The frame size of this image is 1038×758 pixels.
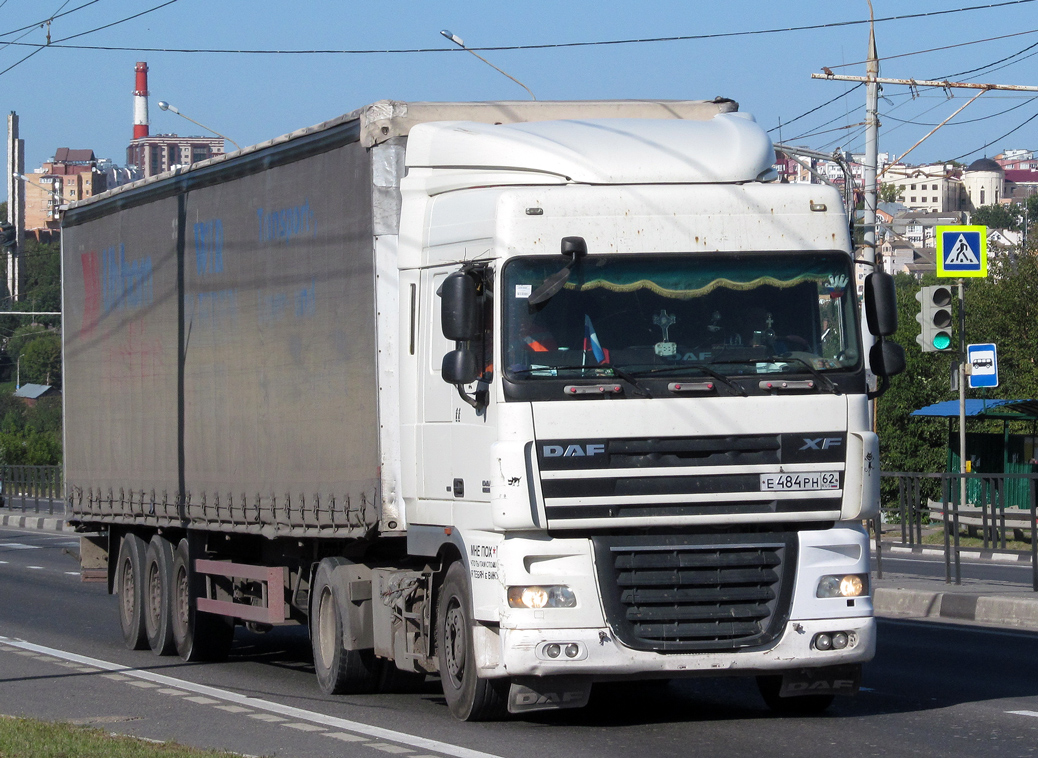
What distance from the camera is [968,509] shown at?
57.0 ft

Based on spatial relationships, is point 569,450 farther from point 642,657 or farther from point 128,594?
point 128,594

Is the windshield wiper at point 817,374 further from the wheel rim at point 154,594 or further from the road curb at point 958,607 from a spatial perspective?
the wheel rim at point 154,594

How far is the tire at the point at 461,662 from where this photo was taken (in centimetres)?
915

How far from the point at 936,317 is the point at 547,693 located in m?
11.8

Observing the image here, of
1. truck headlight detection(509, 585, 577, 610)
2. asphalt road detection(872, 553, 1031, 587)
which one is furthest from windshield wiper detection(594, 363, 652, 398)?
asphalt road detection(872, 553, 1031, 587)

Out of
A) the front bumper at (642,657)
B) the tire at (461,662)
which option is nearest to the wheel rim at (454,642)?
the tire at (461,662)

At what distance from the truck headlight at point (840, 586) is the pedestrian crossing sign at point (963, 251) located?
1292cm

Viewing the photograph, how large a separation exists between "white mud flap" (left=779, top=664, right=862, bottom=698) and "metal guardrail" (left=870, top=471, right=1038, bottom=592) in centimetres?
727

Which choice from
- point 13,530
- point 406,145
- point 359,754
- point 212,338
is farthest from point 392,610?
point 13,530

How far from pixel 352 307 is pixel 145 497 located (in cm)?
472

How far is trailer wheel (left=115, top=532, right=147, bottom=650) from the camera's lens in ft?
49.0

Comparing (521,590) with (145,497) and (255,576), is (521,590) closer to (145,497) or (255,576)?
(255,576)

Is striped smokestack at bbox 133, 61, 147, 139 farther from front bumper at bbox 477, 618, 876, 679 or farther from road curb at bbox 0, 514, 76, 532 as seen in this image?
front bumper at bbox 477, 618, 876, 679

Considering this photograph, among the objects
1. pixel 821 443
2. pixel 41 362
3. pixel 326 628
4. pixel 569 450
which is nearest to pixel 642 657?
pixel 569 450
